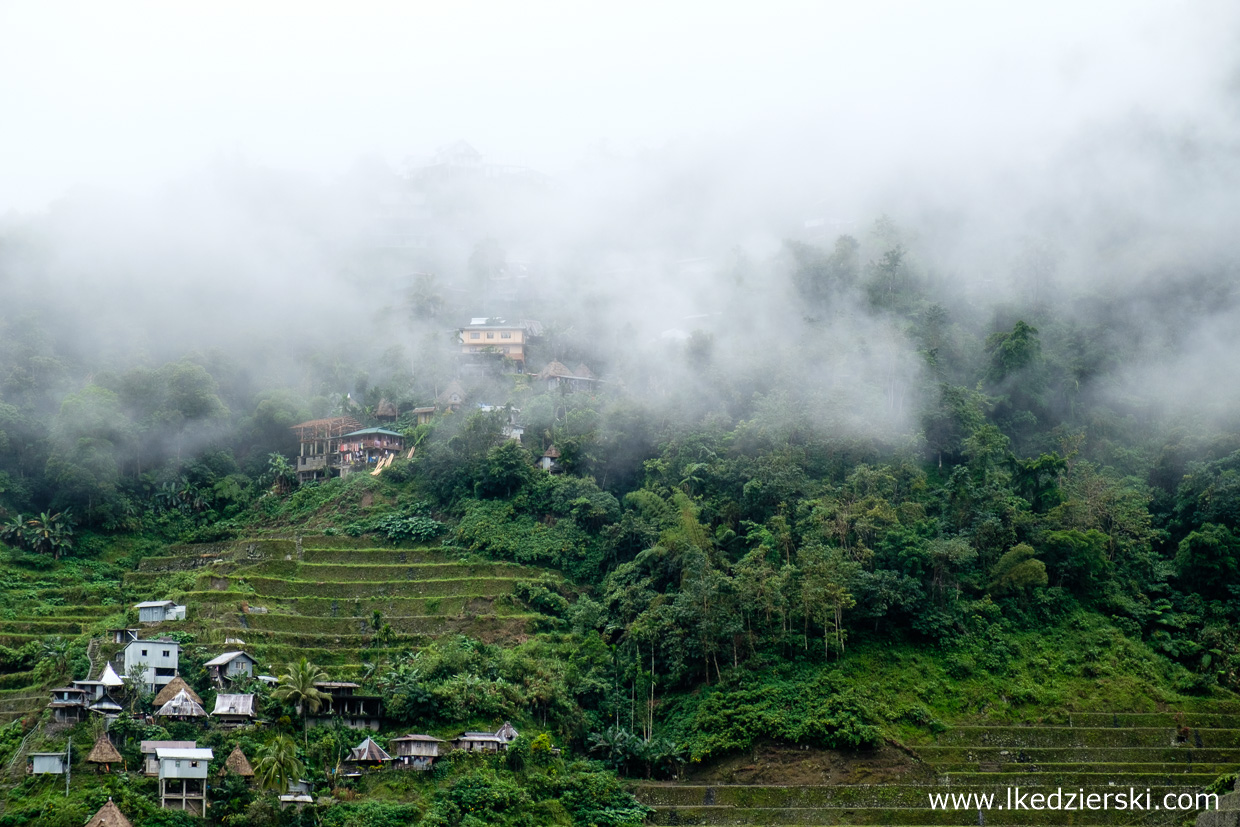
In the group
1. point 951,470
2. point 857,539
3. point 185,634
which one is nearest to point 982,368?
point 951,470

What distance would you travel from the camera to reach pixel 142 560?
146 feet

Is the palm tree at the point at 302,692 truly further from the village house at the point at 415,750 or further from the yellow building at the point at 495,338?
the yellow building at the point at 495,338

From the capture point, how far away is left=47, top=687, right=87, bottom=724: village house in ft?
106

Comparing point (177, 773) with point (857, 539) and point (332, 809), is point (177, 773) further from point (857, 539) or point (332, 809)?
point (857, 539)

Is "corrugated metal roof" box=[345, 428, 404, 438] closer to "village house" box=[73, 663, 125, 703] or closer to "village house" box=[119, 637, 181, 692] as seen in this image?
"village house" box=[119, 637, 181, 692]

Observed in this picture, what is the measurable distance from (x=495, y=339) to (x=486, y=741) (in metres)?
28.9

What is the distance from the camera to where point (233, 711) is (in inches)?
1280

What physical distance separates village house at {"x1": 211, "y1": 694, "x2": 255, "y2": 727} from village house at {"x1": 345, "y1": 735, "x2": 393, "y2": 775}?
2717 mm

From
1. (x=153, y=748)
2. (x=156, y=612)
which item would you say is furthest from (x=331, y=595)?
(x=153, y=748)

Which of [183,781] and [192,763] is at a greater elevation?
[192,763]

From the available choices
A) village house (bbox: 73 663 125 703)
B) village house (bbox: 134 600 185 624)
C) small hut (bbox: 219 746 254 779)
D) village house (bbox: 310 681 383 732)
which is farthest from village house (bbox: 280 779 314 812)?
village house (bbox: 134 600 185 624)

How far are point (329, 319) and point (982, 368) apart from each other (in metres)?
30.8

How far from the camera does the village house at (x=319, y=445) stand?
2035 inches

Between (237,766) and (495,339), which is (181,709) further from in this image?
(495,339)
